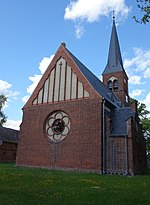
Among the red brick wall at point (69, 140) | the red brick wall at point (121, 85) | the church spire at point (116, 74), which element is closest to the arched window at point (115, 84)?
the church spire at point (116, 74)

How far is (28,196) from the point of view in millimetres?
7000

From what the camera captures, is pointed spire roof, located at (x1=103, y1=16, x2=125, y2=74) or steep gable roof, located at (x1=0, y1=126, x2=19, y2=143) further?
steep gable roof, located at (x1=0, y1=126, x2=19, y2=143)

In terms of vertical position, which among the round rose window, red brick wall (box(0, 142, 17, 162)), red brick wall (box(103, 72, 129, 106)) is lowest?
red brick wall (box(0, 142, 17, 162))

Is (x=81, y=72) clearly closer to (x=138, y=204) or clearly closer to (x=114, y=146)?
(x=114, y=146)

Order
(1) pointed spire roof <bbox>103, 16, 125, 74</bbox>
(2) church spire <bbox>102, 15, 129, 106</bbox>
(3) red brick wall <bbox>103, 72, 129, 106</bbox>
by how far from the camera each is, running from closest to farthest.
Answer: (3) red brick wall <bbox>103, 72, 129, 106</bbox> → (2) church spire <bbox>102, 15, 129, 106</bbox> → (1) pointed spire roof <bbox>103, 16, 125, 74</bbox>

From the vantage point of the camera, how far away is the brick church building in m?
19.2

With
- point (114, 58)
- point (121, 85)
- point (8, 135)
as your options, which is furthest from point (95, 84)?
point (8, 135)

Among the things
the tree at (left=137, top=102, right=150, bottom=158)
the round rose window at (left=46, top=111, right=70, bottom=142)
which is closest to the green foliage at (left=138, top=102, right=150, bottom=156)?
the tree at (left=137, top=102, right=150, bottom=158)

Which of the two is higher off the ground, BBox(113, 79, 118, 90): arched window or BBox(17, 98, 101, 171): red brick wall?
BBox(113, 79, 118, 90): arched window

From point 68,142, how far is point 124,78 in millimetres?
17945

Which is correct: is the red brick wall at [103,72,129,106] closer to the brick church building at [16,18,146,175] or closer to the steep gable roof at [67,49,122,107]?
the steep gable roof at [67,49,122,107]

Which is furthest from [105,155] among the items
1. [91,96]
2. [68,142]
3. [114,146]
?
[91,96]

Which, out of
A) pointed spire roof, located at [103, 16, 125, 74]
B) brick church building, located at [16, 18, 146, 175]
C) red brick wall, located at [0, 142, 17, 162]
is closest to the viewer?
brick church building, located at [16, 18, 146, 175]

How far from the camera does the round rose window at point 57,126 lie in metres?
21.6
